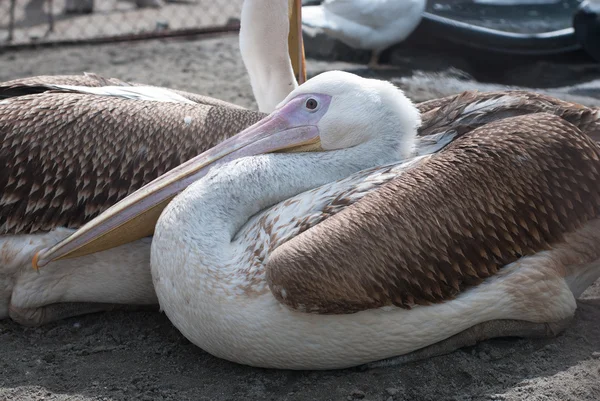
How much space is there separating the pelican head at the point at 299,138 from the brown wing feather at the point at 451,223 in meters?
0.26

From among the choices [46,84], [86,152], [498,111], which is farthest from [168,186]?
[498,111]

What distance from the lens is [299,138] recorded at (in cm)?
331

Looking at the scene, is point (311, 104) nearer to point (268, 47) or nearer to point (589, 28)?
point (268, 47)

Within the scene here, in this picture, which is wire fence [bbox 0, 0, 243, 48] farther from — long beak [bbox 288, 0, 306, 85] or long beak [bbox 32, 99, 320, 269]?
long beak [bbox 32, 99, 320, 269]

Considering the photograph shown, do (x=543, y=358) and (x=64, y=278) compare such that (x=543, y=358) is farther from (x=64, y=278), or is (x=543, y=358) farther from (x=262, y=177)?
(x=64, y=278)

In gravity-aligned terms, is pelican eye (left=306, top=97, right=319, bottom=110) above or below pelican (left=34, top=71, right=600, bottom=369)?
above

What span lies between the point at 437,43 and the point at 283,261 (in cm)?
478

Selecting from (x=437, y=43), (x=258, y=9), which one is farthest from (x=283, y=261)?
(x=437, y=43)

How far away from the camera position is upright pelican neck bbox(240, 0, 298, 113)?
169 inches

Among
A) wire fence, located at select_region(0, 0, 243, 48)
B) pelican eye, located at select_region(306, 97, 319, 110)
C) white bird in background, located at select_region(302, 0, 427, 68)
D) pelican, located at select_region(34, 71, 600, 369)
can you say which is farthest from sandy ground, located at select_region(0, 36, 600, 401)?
wire fence, located at select_region(0, 0, 243, 48)

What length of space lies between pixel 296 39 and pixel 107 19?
232 inches

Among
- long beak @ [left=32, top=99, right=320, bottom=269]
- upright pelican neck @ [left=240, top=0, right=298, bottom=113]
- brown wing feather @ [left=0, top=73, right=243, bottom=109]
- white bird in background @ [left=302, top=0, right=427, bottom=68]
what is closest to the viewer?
long beak @ [left=32, top=99, right=320, bottom=269]

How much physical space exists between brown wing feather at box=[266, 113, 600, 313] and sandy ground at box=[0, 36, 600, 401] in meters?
0.31

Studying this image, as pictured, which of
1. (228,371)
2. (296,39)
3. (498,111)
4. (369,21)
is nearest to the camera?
(228,371)
